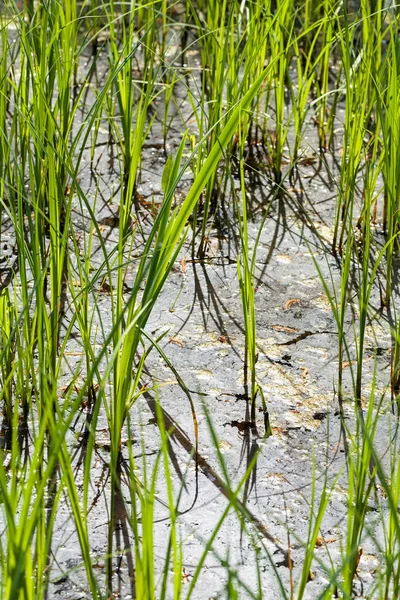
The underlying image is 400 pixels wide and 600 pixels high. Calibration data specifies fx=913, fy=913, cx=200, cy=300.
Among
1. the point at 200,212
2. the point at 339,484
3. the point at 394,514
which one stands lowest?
the point at 339,484

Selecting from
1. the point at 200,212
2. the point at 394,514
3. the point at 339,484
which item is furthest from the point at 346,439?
the point at 200,212

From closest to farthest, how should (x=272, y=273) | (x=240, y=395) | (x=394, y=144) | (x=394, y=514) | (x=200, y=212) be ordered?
(x=394, y=514)
(x=240, y=395)
(x=394, y=144)
(x=272, y=273)
(x=200, y=212)

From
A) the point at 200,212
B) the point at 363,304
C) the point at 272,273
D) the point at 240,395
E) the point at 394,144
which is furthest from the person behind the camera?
the point at 200,212

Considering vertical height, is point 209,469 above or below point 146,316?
below

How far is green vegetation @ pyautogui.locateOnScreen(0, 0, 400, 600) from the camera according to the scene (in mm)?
1005

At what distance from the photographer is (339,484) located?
1.38m

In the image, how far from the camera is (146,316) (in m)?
1.24

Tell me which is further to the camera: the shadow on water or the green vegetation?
the shadow on water

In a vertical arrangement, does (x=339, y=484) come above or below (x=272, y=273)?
below

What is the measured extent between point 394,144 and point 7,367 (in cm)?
79

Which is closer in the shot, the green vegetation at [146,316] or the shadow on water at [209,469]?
the green vegetation at [146,316]

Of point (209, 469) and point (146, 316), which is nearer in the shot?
point (146, 316)

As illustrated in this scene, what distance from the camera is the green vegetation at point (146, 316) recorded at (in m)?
1.00

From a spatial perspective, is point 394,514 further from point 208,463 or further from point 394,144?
point 394,144
